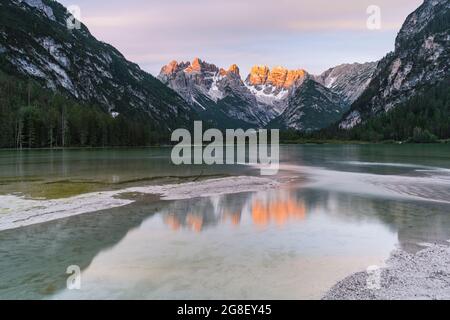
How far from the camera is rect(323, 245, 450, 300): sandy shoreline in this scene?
1488cm

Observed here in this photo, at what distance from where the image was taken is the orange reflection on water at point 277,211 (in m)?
29.4

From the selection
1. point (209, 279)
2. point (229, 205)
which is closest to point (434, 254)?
point (209, 279)

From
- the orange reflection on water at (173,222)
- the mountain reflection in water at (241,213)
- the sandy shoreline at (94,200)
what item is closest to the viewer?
the orange reflection on water at (173,222)

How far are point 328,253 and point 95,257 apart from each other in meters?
11.7

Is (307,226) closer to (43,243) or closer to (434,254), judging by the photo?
(434,254)

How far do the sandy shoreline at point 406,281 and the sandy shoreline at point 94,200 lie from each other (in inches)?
831

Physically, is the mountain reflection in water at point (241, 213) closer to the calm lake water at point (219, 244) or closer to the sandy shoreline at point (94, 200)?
the calm lake water at point (219, 244)

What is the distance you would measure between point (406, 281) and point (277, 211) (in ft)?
54.8

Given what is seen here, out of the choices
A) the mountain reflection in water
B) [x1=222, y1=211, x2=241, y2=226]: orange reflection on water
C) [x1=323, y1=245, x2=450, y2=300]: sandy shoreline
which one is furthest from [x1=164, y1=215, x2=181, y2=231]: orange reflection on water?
[x1=323, y1=245, x2=450, y2=300]: sandy shoreline

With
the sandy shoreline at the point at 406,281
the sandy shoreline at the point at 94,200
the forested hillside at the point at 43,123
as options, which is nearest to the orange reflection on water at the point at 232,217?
the sandy shoreline at the point at 94,200

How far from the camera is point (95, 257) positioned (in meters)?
20.1

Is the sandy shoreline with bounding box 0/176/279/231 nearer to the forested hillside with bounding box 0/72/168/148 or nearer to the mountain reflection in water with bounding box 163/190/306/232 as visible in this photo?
the mountain reflection in water with bounding box 163/190/306/232

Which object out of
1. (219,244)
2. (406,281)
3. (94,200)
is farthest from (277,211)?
(406,281)

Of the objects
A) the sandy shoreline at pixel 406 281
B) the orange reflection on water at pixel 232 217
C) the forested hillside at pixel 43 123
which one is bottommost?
the sandy shoreline at pixel 406 281
